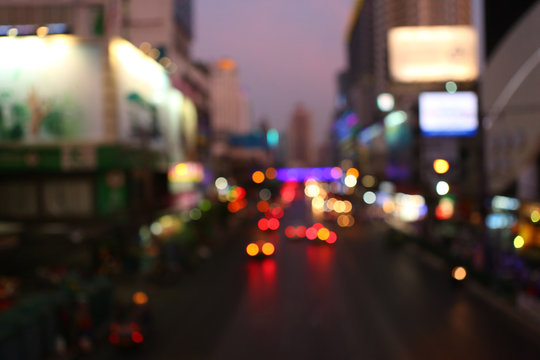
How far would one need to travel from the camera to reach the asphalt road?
14.6 meters

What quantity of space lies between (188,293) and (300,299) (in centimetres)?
489

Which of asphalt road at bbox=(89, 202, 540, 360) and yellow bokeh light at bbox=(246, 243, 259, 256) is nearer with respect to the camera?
asphalt road at bbox=(89, 202, 540, 360)

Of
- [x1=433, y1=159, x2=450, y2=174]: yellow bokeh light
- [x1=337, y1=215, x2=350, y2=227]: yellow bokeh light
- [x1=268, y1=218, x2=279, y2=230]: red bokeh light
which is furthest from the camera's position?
[x1=337, y1=215, x2=350, y2=227]: yellow bokeh light

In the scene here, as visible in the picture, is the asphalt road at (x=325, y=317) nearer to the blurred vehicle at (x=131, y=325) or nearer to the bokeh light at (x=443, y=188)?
the blurred vehicle at (x=131, y=325)

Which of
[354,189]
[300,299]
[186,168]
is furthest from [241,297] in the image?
[354,189]

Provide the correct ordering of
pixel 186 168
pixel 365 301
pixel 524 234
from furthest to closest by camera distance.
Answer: pixel 186 168 → pixel 524 234 → pixel 365 301

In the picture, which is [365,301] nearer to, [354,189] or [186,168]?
[186,168]

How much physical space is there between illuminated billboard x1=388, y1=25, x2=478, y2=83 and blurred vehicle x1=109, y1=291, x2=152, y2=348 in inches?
1076

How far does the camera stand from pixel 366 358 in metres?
13.9

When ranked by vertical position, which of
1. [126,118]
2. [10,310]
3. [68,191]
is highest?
[126,118]

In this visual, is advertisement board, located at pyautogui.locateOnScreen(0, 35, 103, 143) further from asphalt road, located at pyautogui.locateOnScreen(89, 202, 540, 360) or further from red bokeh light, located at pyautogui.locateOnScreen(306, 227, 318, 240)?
red bokeh light, located at pyautogui.locateOnScreen(306, 227, 318, 240)

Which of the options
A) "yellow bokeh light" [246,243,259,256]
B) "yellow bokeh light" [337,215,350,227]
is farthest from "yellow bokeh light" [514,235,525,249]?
"yellow bokeh light" [337,215,350,227]

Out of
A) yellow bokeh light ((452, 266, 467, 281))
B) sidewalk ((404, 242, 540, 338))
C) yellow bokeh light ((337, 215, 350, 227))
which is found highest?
yellow bokeh light ((452, 266, 467, 281))

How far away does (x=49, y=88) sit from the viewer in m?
9.80
